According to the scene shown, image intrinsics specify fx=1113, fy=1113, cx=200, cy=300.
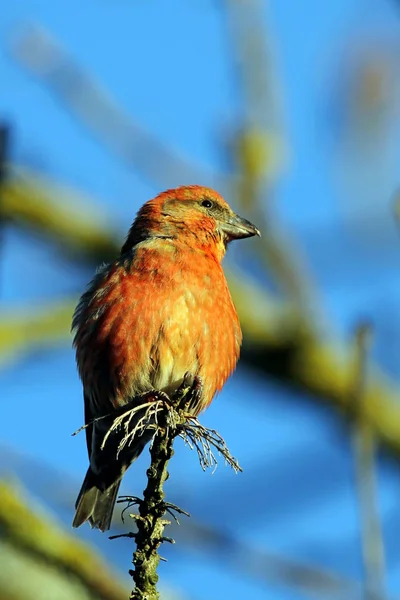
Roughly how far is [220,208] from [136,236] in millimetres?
586

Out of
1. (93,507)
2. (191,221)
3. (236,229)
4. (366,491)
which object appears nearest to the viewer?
(366,491)

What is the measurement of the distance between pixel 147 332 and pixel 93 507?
1106 millimetres

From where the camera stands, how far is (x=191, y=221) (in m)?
6.73

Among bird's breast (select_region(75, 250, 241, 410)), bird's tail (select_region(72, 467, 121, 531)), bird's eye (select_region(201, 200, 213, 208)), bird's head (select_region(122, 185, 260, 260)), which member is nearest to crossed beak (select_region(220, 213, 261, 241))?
bird's head (select_region(122, 185, 260, 260))

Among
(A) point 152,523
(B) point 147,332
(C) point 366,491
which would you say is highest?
(B) point 147,332

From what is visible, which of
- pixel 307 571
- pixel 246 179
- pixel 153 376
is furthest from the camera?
pixel 246 179

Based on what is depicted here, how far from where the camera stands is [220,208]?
6945mm

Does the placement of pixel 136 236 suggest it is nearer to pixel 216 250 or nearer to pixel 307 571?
pixel 216 250

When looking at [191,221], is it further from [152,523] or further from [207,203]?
[152,523]

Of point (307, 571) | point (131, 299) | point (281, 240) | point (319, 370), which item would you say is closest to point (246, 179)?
point (281, 240)

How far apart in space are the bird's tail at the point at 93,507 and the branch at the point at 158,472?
122 cm

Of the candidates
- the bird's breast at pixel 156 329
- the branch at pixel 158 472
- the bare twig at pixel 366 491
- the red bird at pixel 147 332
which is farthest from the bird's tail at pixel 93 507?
the bare twig at pixel 366 491

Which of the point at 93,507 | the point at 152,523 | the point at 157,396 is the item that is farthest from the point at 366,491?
the point at 93,507

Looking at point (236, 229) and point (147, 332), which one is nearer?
point (147, 332)
